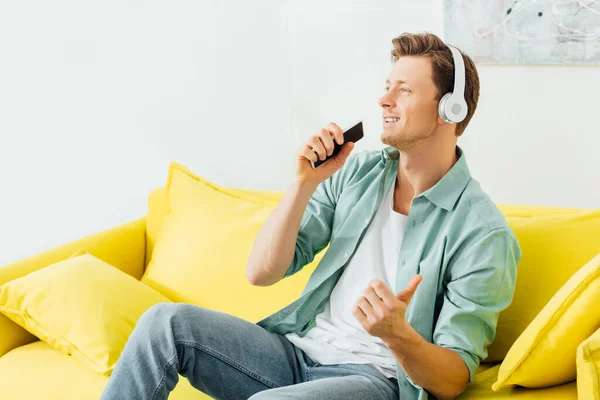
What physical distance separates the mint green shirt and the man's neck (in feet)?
0.12

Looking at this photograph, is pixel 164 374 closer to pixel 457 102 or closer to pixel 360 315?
pixel 360 315

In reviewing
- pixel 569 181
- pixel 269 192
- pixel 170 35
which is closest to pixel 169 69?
pixel 170 35

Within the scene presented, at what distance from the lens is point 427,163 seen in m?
1.77

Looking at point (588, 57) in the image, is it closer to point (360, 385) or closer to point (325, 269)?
point (325, 269)

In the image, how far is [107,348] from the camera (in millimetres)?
1966

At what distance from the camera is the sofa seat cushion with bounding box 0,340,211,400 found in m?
1.85

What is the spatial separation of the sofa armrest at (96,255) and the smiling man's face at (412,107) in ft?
3.46

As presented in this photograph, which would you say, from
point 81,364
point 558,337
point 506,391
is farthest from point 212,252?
point 558,337

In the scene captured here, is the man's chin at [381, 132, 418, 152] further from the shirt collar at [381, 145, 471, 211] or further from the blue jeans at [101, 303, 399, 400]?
the blue jeans at [101, 303, 399, 400]

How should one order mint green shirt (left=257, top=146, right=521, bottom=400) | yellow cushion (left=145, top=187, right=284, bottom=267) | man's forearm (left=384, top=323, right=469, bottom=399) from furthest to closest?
yellow cushion (left=145, top=187, right=284, bottom=267), mint green shirt (left=257, top=146, right=521, bottom=400), man's forearm (left=384, top=323, right=469, bottom=399)

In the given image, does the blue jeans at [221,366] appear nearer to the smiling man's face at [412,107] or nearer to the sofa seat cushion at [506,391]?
the sofa seat cushion at [506,391]

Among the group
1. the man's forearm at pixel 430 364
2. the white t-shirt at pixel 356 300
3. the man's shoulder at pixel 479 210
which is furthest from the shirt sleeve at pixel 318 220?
the man's forearm at pixel 430 364

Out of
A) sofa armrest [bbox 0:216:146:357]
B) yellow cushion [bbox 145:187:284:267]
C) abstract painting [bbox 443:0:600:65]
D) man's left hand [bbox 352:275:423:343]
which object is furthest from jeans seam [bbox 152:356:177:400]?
abstract painting [bbox 443:0:600:65]

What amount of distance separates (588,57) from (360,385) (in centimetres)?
101
